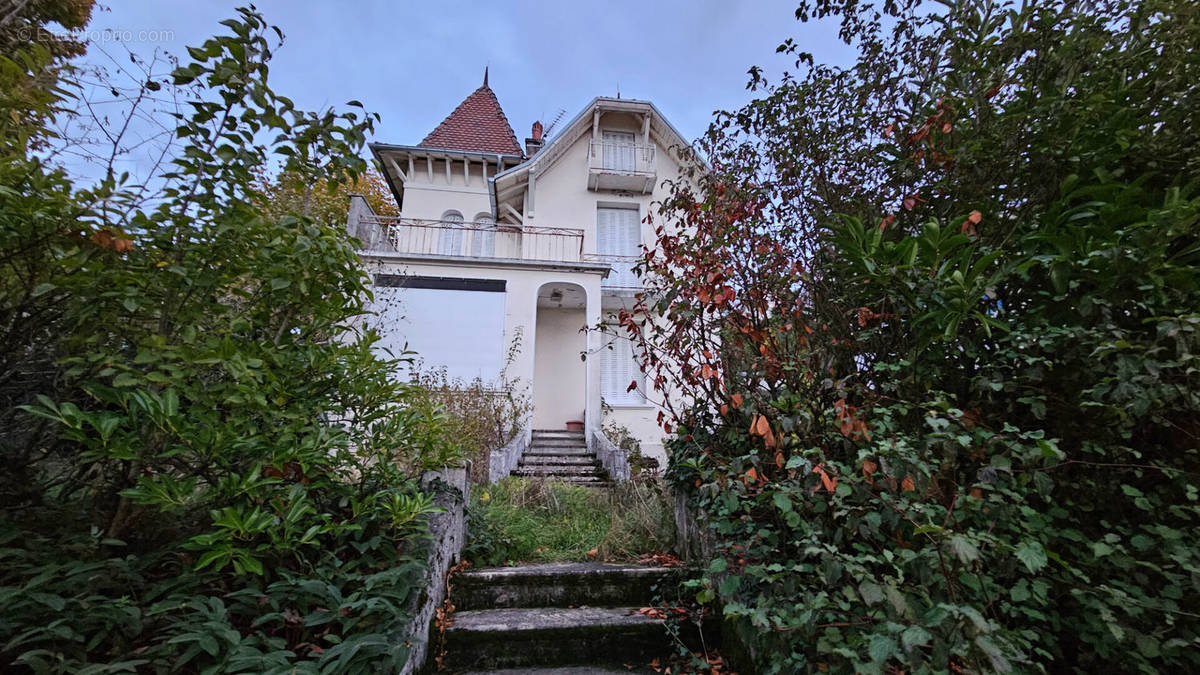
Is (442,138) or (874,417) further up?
(442,138)

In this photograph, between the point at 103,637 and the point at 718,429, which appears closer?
the point at 103,637

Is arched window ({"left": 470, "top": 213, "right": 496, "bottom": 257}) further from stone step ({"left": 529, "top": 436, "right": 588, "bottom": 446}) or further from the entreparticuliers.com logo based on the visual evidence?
the entreparticuliers.com logo

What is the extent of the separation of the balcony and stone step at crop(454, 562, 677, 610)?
9.55 metres

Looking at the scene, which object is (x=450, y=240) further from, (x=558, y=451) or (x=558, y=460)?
(x=558, y=460)

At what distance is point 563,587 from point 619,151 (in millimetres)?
10539

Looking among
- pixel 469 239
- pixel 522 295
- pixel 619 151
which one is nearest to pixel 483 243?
pixel 469 239

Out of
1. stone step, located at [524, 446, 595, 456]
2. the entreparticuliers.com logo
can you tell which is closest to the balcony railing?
stone step, located at [524, 446, 595, 456]

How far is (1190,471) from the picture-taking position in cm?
149

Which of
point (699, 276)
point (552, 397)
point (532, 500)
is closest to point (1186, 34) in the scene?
point (699, 276)

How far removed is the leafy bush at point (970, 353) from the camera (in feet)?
4.45

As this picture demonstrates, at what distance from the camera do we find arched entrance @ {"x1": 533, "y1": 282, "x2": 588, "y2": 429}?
10273 mm

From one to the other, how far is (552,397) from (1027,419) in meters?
9.06

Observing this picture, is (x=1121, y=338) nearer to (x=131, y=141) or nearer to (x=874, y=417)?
(x=874, y=417)

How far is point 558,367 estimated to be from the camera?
34.3ft
